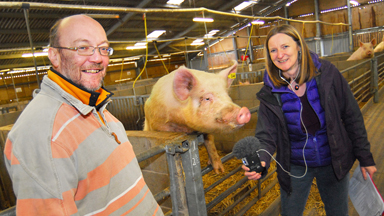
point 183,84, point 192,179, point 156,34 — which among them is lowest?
point 192,179

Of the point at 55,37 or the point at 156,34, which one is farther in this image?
the point at 156,34

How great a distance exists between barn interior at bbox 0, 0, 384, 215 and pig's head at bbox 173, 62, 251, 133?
0.47 meters

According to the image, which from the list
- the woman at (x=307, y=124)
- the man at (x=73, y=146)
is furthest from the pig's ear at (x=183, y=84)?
the man at (x=73, y=146)

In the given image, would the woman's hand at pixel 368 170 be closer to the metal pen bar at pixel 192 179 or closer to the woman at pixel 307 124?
the woman at pixel 307 124

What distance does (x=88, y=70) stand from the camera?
96 centimetres

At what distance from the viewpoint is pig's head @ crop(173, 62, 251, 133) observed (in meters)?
2.11

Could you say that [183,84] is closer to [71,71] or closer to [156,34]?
[71,71]

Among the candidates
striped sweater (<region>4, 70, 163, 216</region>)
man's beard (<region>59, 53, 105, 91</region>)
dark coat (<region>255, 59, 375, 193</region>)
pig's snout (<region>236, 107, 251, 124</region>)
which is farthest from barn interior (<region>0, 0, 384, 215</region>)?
man's beard (<region>59, 53, 105, 91</region>)

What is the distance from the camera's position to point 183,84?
2273 millimetres

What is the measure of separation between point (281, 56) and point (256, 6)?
1667cm

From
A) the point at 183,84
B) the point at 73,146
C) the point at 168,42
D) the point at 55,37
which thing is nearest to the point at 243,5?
the point at 168,42

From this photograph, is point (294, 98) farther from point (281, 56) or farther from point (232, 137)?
point (232, 137)

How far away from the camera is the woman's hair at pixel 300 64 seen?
1.62 m

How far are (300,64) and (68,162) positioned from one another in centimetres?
153
